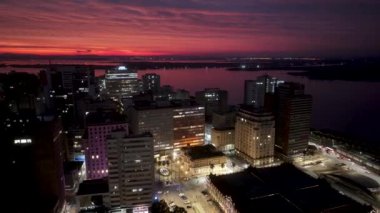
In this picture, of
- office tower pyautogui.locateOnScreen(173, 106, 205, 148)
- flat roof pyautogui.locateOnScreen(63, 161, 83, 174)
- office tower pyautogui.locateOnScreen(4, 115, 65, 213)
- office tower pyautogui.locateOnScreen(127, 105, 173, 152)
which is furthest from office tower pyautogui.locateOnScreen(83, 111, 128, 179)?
office tower pyautogui.locateOnScreen(173, 106, 205, 148)

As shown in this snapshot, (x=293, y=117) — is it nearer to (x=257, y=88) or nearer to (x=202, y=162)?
(x=202, y=162)

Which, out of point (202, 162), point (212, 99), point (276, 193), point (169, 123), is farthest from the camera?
point (212, 99)

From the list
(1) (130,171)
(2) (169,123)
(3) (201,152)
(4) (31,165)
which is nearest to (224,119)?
(2) (169,123)

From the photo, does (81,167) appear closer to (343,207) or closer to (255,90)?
(343,207)

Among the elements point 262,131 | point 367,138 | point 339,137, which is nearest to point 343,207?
point 262,131

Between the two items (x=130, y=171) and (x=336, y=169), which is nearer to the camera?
(x=130, y=171)

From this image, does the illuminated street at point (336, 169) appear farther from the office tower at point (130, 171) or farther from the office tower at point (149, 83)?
the office tower at point (149, 83)

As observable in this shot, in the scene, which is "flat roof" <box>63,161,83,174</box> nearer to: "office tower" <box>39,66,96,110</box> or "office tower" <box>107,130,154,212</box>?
"office tower" <box>107,130,154,212</box>
